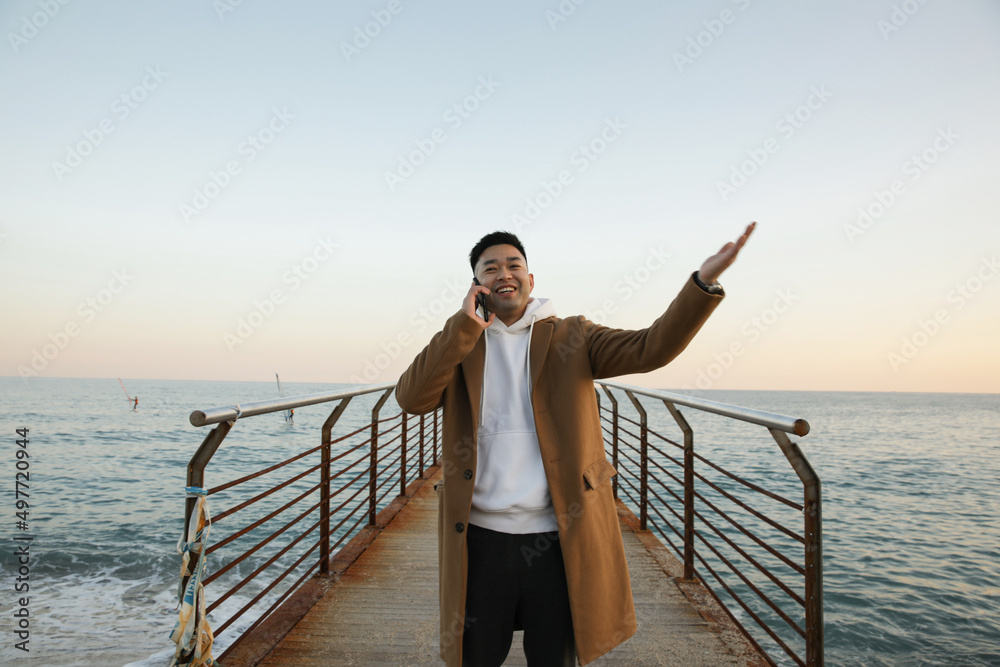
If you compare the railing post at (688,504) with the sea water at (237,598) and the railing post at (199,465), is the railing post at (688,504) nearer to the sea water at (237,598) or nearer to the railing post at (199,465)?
the railing post at (199,465)

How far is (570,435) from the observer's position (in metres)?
1.36

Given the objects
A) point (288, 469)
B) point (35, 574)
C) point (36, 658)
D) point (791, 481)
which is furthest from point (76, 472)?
point (791, 481)

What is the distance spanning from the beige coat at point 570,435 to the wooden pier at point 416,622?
0.99m

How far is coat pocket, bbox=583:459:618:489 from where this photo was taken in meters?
1.34

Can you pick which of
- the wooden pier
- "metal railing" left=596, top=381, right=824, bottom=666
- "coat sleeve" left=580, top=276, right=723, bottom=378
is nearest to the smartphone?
"coat sleeve" left=580, top=276, right=723, bottom=378

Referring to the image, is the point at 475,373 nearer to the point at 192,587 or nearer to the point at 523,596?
the point at 523,596

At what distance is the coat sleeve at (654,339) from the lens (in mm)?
1238

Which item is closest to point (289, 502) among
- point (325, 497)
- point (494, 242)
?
point (325, 497)

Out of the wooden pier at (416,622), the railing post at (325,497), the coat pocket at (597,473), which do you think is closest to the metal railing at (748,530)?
the wooden pier at (416,622)

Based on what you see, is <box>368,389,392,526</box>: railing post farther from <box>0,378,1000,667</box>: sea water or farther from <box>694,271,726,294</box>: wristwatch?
<box>694,271,726,294</box>: wristwatch

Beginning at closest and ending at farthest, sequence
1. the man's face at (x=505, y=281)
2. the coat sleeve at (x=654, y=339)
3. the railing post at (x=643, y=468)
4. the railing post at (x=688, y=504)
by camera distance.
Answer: the coat sleeve at (x=654, y=339), the man's face at (x=505, y=281), the railing post at (x=688, y=504), the railing post at (x=643, y=468)

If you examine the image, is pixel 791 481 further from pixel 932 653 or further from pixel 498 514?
pixel 498 514

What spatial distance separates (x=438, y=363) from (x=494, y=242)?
0.42 m

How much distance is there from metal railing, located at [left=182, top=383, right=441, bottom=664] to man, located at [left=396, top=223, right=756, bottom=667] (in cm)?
73
